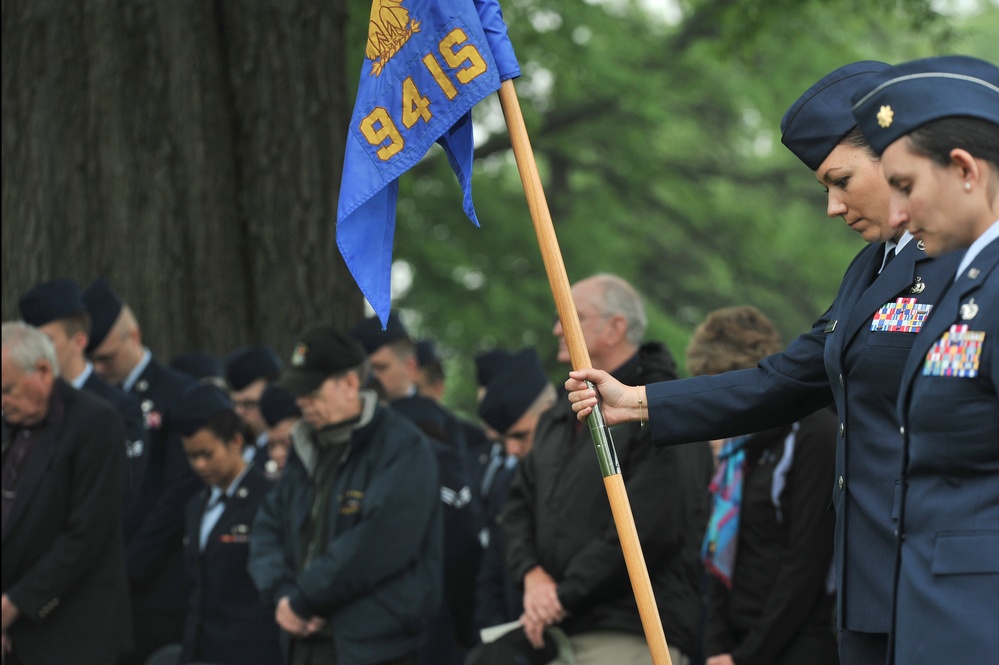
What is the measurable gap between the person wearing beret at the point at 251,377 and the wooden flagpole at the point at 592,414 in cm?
500

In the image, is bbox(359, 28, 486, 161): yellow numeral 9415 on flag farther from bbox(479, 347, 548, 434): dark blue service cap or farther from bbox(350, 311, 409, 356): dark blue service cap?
bbox(350, 311, 409, 356): dark blue service cap

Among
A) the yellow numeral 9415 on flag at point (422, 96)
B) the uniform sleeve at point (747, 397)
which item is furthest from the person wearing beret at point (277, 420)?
the uniform sleeve at point (747, 397)

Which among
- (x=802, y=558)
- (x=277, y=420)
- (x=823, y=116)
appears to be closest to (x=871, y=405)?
(x=823, y=116)

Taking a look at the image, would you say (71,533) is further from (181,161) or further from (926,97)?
(926,97)

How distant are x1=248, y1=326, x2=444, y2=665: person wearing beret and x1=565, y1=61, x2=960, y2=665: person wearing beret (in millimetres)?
2902

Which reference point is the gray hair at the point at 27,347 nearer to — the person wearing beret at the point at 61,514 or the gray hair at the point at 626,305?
the person wearing beret at the point at 61,514

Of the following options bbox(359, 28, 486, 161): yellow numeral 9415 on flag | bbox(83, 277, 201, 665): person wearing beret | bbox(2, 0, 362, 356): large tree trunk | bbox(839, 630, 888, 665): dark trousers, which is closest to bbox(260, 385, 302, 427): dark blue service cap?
bbox(83, 277, 201, 665): person wearing beret

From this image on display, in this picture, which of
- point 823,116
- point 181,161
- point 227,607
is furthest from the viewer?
point 181,161

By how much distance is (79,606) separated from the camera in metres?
6.96

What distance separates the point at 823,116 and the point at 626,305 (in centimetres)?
232

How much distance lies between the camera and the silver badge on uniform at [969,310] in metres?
2.98

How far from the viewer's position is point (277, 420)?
8094mm

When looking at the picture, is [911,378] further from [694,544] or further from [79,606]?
[79,606]

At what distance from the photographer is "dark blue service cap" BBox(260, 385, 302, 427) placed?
8016 millimetres
